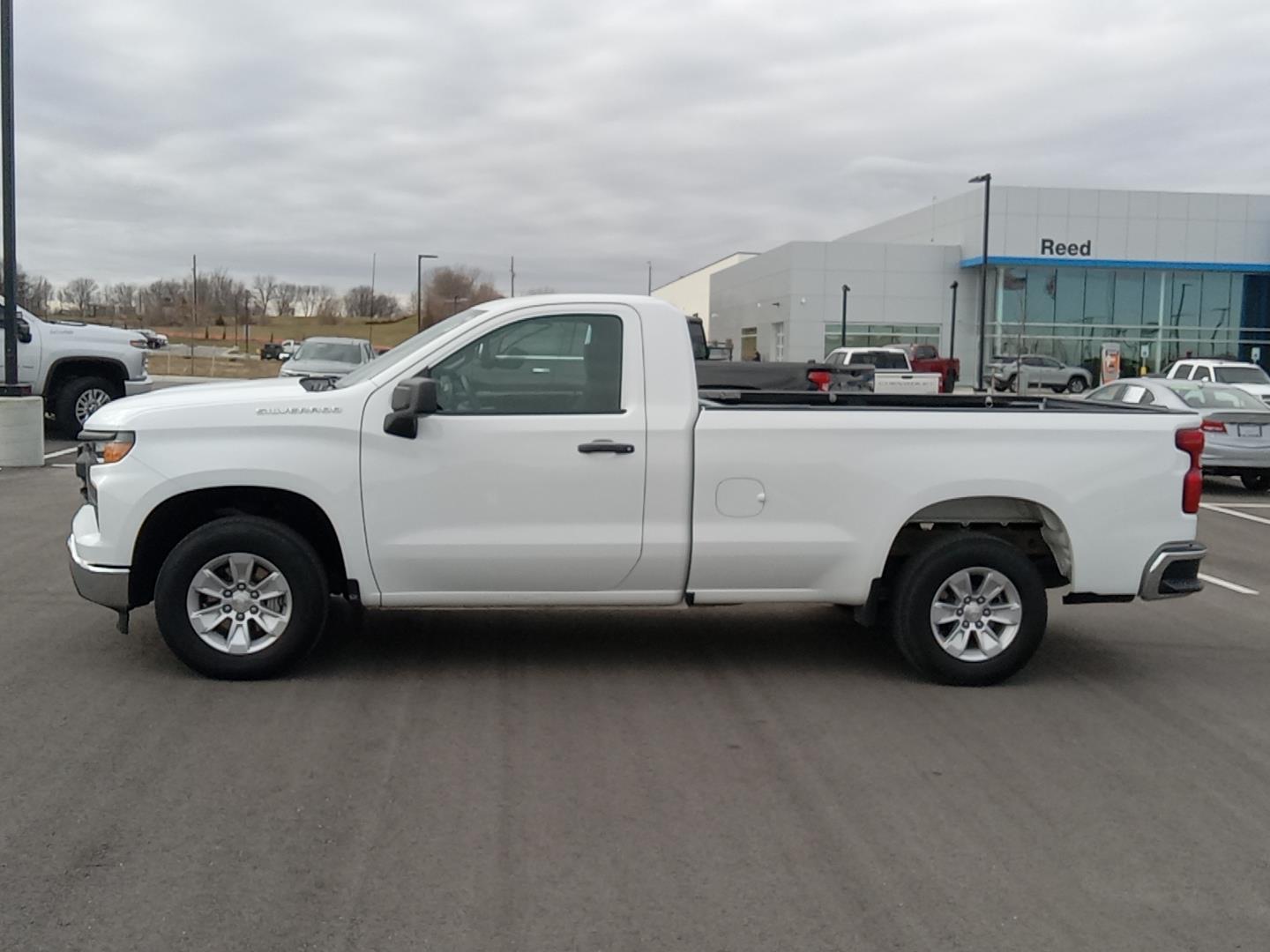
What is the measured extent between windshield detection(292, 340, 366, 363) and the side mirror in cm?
1881

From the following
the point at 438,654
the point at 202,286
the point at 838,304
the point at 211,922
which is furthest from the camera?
the point at 202,286

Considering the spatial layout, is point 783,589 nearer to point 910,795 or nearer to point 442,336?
point 910,795

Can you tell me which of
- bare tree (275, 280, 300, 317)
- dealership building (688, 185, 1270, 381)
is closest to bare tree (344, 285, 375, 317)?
bare tree (275, 280, 300, 317)

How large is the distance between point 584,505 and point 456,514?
646 millimetres

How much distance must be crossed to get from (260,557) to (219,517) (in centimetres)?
46

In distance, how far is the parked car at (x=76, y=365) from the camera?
18234mm

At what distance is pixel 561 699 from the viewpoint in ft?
20.8

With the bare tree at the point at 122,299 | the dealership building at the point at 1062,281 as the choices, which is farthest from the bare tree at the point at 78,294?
the dealership building at the point at 1062,281

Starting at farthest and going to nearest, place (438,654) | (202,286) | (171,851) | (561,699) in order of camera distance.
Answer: (202,286) < (438,654) < (561,699) < (171,851)

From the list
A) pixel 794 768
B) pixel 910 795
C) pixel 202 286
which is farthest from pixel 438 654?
pixel 202 286

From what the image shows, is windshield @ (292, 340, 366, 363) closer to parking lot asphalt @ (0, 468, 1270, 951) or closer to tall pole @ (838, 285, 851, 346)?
parking lot asphalt @ (0, 468, 1270, 951)

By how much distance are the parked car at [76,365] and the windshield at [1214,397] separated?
48.7 ft

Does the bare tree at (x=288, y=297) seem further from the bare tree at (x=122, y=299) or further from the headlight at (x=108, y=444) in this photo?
the headlight at (x=108, y=444)

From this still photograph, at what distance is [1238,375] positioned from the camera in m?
29.5
